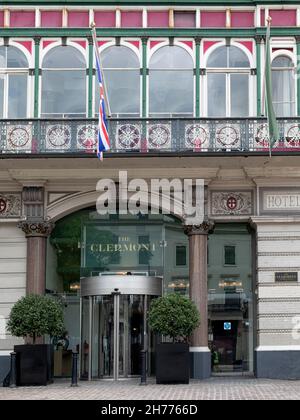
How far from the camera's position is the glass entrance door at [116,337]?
25.6 meters

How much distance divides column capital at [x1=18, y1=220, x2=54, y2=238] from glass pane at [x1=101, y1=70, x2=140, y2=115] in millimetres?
3879

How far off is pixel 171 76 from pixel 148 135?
7.58ft

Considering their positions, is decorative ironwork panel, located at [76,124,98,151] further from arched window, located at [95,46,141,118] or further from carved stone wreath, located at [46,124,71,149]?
arched window, located at [95,46,141,118]

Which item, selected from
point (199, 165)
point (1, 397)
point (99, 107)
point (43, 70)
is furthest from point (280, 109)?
point (1, 397)

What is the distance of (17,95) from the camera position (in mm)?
27031

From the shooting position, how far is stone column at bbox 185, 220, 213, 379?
25.6 metres

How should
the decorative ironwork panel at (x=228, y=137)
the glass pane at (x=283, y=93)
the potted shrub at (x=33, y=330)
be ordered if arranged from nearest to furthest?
the potted shrub at (x=33, y=330)
the decorative ironwork panel at (x=228, y=137)
the glass pane at (x=283, y=93)

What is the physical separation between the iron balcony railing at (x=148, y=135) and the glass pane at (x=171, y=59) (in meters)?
2.08

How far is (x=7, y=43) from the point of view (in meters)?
27.0

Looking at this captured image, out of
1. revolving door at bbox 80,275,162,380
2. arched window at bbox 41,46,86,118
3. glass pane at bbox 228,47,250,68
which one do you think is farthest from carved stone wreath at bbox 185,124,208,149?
revolving door at bbox 80,275,162,380

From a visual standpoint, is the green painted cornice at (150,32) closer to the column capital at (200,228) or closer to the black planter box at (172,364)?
the column capital at (200,228)

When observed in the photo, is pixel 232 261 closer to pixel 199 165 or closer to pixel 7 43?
pixel 199 165

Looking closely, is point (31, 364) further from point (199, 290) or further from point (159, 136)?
point (159, 136)

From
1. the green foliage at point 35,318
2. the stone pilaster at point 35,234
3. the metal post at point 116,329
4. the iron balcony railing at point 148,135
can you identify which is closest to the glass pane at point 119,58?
the iron balcony railing at point 148,135
